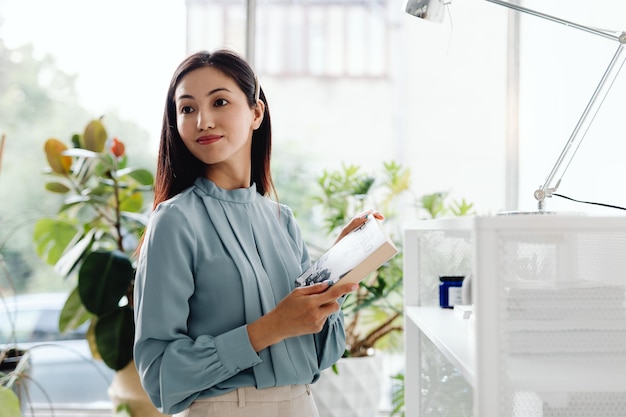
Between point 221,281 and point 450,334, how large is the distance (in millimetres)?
459

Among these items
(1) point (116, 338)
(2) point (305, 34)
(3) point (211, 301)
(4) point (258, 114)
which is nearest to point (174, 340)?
(3) point (211, 301)

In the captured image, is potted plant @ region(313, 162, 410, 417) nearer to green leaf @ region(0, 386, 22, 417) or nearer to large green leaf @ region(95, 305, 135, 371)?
large green leaf @ region(95, 305, 135, 371)

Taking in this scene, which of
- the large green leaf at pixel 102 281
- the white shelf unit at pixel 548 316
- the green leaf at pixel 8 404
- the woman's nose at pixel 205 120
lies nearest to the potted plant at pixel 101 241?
the large green leaf at pixel 102 281

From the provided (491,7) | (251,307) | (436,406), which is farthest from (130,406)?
(491,7)

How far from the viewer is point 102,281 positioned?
222 cm

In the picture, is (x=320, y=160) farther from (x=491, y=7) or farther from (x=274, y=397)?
(x=274, y=397)

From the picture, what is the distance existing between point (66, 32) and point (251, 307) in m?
2.10

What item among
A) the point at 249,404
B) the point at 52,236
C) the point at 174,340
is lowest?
the point at 249,404

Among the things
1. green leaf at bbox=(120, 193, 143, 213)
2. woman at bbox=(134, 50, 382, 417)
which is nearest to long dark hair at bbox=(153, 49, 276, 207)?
woman at bbox=(134, 50, 382, 417)

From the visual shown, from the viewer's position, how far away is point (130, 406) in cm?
229

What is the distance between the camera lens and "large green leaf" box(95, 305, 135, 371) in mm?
2236

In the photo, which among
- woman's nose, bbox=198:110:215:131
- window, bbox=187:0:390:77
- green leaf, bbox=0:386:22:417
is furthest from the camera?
window, bbox=187:0:390:77

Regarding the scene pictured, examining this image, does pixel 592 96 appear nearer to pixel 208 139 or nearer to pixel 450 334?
pixel 450 334

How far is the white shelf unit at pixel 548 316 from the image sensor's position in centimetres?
93
